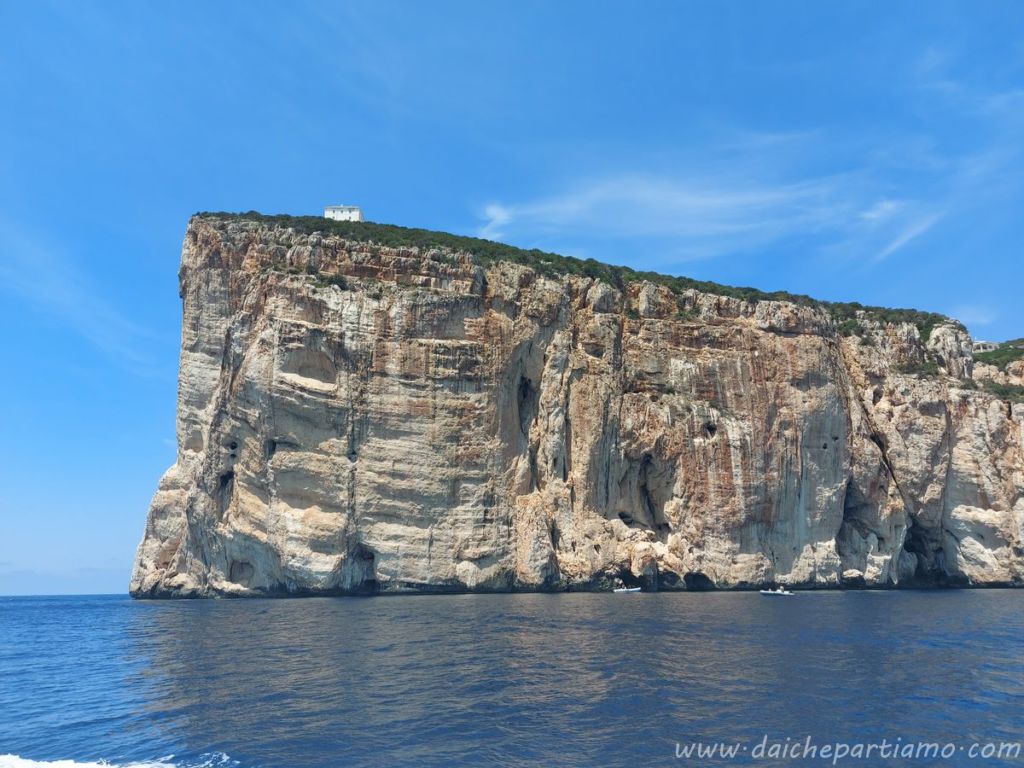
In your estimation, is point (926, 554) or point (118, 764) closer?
point (118, 764)

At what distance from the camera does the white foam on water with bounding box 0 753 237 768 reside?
15.3 metres

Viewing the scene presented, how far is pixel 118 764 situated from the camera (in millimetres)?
15758

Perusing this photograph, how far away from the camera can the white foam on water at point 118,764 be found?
50.2 ft

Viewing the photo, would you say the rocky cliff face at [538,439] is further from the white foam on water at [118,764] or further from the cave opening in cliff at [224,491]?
the white foam on water at [118,764]

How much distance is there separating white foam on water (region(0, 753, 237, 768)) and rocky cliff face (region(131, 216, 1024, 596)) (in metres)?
31.9

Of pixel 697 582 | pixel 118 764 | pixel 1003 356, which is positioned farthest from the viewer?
pixel 1003 356

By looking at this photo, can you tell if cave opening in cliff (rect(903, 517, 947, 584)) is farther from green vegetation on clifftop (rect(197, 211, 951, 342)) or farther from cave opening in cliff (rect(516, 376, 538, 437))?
cave opening in cliff (rect(516, 376, 538, 437))

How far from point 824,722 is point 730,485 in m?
38.1

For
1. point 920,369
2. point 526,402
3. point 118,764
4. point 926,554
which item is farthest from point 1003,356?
point 118,764

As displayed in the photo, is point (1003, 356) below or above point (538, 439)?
above

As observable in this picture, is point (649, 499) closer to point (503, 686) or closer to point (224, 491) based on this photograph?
point (224, 491)

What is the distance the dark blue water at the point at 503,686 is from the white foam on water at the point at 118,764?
98mm

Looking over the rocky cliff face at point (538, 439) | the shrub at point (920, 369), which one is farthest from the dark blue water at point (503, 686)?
the shrub at point (920, 369)

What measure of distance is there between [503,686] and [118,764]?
31.0ft
